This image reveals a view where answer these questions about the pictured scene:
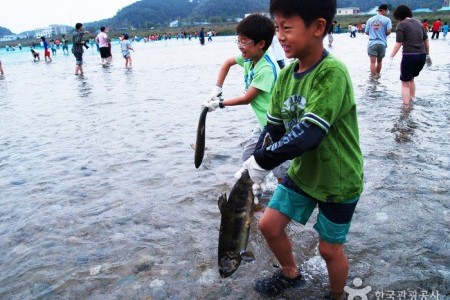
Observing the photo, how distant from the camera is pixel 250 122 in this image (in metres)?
7.85

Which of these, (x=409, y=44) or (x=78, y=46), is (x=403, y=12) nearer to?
(x=409, y=44)

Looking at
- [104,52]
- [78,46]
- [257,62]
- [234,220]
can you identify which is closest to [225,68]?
[257,62]

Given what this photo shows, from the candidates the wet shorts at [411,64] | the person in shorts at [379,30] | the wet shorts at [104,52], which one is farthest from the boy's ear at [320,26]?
the wet shorts at [104,52]

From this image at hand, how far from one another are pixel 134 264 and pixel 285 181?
1584mm

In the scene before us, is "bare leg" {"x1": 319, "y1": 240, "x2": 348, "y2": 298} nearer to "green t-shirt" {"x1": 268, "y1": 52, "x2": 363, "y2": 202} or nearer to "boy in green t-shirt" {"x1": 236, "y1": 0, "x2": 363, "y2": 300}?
"boy in green t-shirt" {"x1": 236, "y1": 0, "x2": 363, "y2": 300}

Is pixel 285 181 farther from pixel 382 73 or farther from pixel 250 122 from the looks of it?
pixel 382 73

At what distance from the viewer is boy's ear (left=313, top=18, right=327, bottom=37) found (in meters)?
2.14

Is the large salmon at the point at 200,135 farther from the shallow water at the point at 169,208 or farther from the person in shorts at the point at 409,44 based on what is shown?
the person in shorts at the point at 409,44

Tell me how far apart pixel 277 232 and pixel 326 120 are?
0.90m

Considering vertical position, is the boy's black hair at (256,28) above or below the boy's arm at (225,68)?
above

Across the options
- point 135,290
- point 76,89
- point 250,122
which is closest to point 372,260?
point 135,290

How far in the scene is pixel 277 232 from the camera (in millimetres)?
2588

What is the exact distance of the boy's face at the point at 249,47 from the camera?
3.74 metres

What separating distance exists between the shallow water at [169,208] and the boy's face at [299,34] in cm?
173
